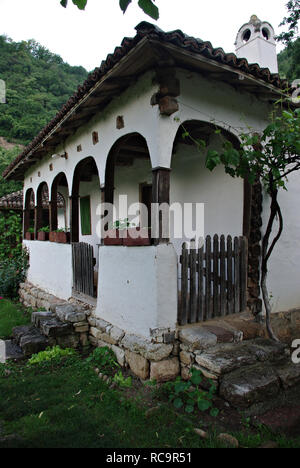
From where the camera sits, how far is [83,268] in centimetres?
584

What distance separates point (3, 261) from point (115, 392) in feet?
28.3

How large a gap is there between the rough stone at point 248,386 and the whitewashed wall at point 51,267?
391 centimetres

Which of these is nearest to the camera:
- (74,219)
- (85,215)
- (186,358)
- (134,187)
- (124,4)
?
(124,4)

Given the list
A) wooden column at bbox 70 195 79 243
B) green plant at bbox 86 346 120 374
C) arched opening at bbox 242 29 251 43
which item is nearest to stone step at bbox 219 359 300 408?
green plant at bbox 86 346 120 374

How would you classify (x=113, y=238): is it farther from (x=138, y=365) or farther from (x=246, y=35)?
(x=246, y=35)

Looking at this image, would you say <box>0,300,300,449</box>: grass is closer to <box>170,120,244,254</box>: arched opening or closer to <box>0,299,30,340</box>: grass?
<box>0,299,30,340</box>: grass

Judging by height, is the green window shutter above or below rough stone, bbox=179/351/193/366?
above

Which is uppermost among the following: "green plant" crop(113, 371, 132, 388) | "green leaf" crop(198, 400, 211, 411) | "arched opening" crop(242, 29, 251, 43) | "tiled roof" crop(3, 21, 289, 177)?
"arched opening" crop(242, 29, 251, 43)

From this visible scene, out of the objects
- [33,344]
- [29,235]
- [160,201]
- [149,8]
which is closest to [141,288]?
[160,201]

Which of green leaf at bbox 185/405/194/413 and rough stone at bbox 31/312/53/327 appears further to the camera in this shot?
rough stone at bbox 31/312/53/327

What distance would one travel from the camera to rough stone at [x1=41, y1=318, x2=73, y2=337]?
4863 millimetres

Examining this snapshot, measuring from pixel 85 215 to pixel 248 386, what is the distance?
733cm

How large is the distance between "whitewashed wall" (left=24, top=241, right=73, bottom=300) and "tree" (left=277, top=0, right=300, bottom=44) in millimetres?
9953
